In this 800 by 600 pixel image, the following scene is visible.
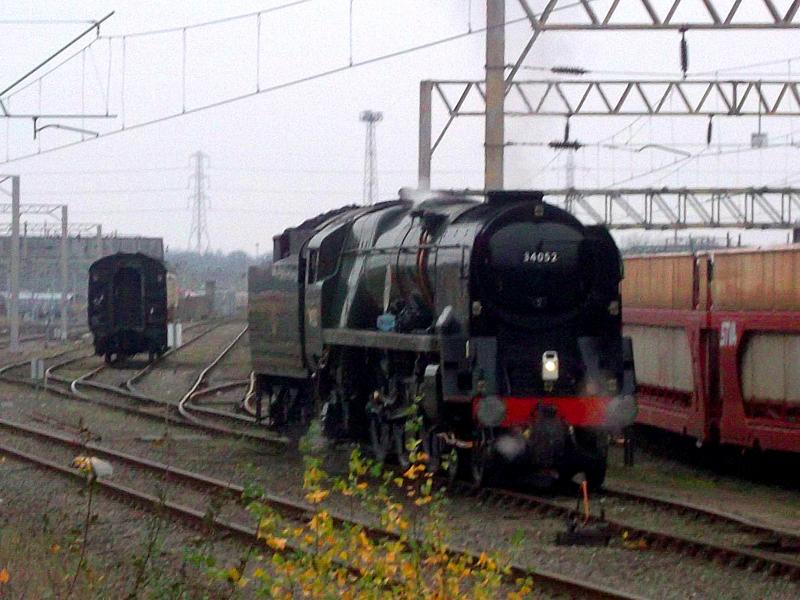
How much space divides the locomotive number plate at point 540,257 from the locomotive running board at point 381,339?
1239 mm

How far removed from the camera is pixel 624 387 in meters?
13.8

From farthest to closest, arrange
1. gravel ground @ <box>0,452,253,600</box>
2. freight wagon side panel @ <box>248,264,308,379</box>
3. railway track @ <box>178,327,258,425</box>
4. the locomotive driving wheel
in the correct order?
1. railway track @ <box>178,327,258,425</box>
2. freight wagon side panel @ <box>248,264,308,379</box>
3. the locomotive driving wheel
4. gravel ground @ <box>0,452,253,600</box>

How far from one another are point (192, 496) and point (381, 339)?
263 centimetres

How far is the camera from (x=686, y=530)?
11547mm

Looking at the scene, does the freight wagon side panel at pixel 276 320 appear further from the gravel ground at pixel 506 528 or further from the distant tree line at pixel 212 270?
the distant tree line at pixel 212 270

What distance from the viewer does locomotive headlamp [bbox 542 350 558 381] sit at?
1362 cm

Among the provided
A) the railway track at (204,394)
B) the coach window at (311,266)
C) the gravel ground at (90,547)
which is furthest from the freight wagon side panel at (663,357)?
the gravel ground at (90,547)

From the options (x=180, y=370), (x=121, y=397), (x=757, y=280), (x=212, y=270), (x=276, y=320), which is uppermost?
(x=212, y=270)

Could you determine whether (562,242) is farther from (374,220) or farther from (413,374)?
(374,220)

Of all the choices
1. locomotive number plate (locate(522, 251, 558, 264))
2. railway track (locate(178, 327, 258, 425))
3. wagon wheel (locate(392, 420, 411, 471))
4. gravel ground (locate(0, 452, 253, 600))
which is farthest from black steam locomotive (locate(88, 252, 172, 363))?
locomotive number plate (locate(522, 251, 558, 264))

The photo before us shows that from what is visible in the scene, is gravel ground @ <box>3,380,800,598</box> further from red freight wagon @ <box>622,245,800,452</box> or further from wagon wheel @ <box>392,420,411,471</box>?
red freight wagon @ <box>622,245,800,452</box>


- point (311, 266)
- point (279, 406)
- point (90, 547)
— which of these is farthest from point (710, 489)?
point (279, 406)

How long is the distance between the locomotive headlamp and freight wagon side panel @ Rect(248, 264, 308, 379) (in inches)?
195

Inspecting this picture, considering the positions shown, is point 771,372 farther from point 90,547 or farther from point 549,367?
point 90,547
